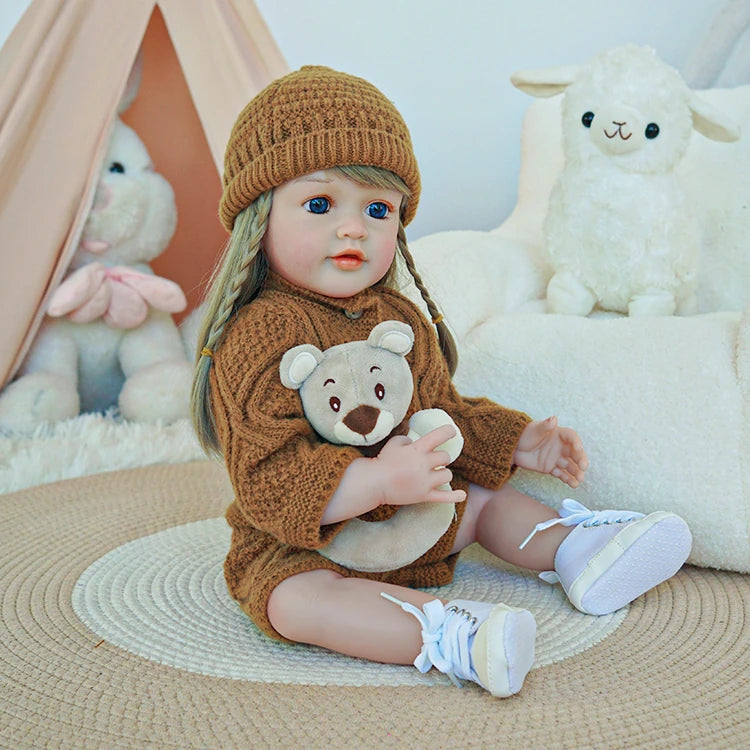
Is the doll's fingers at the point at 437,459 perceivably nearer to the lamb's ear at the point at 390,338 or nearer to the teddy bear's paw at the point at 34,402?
the lamb's ear at the point at 390,338

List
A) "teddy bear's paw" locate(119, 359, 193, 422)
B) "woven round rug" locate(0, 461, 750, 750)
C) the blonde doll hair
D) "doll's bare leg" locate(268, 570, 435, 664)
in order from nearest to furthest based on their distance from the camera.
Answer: "woven round rug" locate(0, 461, 750, 750) < "doll's bare leg" locate(268, 570, 435, 664) < the blonde doll hair < "teddy bear's paw" locate(119, 359, 193, 422)

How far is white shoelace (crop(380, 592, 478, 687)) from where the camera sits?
0.68m

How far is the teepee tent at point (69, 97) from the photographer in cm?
149

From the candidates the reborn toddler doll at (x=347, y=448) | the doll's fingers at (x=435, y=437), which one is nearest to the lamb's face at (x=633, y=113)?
the reborn toddler doll at (x=347, y=448)

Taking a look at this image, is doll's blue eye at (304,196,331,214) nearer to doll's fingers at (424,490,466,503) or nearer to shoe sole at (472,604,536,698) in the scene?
doll's fingers at (424,490,466,503)

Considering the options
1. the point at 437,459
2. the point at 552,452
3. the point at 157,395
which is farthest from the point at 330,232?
the point at 157,395

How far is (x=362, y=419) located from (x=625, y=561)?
0.29 m

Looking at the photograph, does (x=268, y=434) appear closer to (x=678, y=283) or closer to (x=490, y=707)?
(x=490, y=707)

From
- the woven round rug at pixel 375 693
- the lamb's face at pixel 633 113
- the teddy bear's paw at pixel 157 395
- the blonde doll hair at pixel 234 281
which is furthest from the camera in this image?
the teddy bear's paw at pixel 157 395

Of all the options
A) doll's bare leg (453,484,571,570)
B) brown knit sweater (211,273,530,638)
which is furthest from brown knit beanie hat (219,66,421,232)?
doll's bare leg (453,484,571,570)

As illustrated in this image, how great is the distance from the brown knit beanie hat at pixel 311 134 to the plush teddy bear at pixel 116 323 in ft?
2.70

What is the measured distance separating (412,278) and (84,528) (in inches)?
21.1

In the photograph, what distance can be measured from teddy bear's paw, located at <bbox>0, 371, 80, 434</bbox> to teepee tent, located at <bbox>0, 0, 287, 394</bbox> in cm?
5

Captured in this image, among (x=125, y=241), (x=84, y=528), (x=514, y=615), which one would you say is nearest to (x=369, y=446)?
(x=514, y=615)
